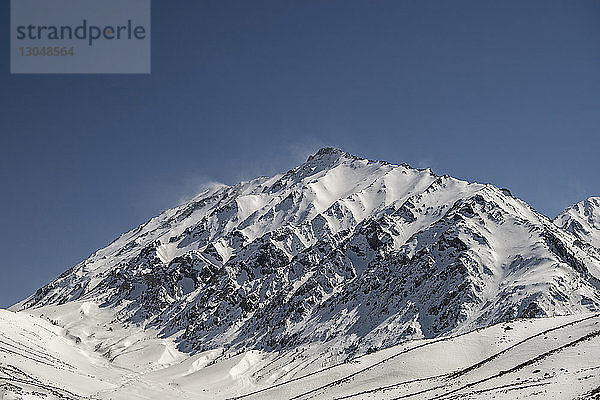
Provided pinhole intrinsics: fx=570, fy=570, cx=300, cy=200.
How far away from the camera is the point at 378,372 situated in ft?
246

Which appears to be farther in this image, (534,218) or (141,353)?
(534,218)

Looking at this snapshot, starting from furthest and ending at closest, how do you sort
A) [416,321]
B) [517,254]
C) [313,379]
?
[517,254] < [416,321] < [313,379]

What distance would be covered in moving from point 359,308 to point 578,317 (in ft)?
288

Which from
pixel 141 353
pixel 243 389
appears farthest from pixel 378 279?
pixel 141 353

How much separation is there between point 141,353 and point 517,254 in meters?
117

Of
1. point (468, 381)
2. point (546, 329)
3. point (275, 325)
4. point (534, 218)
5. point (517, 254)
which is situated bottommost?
point (468, 381)

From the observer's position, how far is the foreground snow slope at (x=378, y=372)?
5366 centimetres

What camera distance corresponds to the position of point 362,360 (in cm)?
8550

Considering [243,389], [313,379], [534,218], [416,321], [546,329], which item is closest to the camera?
[546,329]

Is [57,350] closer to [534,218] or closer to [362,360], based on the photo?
[362,360]

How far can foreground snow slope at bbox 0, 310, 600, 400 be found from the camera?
53.7 metres

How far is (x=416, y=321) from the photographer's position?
146375 millimetres

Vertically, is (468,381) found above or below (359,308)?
below

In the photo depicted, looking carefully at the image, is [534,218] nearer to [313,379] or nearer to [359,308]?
[359,308]
